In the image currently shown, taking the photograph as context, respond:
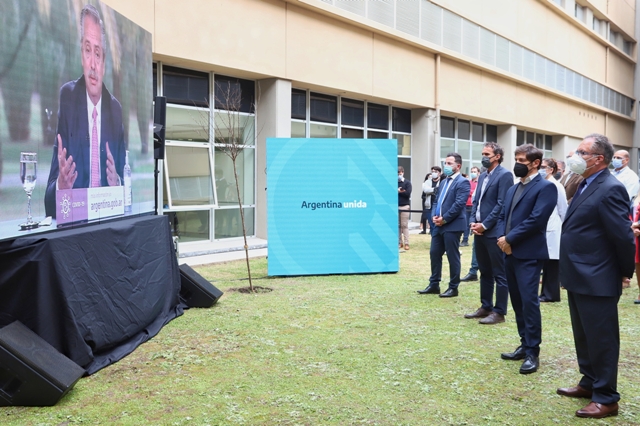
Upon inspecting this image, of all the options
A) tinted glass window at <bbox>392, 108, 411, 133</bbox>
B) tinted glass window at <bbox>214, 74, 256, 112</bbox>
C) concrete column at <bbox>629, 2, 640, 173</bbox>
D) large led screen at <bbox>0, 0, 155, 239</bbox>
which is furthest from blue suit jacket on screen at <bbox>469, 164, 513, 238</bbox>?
concrete column at <bbox>629, 2, 640, 173</bbox>

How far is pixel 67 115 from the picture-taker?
18.9 ft

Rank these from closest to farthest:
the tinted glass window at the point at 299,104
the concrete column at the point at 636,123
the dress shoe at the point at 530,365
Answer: the dress shoe at the point at 530,365, the tinted glass window at the point at 299,104, the concrete column at the point at 636,123

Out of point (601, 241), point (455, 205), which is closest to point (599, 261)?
point (601, 241)

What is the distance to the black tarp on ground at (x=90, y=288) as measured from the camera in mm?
5082

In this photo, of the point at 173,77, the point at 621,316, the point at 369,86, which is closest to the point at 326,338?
the point at 621,316

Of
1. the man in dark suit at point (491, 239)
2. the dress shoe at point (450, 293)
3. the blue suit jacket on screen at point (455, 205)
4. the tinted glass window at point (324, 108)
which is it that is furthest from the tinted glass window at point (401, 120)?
the man in dark suit at point (491, 239)

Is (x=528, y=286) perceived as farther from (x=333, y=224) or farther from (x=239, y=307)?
(x=333, y=224)

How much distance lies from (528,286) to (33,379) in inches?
166

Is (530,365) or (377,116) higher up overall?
(377,116)

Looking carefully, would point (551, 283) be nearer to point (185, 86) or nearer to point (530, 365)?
point (530, 365)

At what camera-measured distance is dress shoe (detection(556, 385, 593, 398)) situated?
4.93 meters

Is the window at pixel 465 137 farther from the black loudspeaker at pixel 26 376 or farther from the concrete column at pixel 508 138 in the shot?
the black loudspeaker at pixel 26 376

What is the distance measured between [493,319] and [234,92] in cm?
927

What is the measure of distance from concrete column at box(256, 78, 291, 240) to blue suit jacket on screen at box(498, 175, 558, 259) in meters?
9.89
